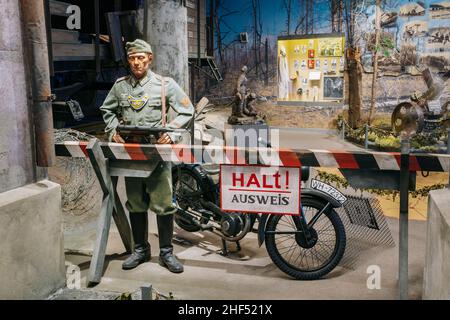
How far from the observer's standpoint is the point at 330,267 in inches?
148

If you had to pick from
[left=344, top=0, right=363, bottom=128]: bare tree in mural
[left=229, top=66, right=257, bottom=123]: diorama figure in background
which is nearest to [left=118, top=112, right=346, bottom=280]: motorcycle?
[left=229, top=66, right=257, bottom=123]: diorama figure in background

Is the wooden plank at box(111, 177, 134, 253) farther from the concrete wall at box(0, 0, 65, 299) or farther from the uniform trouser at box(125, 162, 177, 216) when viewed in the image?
the concrete wall at box(0, 0, 65, 299)

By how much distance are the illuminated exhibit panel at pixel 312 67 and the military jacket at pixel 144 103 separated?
9.95 metres

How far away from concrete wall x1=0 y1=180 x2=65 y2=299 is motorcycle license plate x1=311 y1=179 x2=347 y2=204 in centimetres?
190

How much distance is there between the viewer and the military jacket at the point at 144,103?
12.9 feet

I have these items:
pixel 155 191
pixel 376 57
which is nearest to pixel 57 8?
pixel 155 191

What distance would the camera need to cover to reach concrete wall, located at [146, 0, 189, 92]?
5.57m

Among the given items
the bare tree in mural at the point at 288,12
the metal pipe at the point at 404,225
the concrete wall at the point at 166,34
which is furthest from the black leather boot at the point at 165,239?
the bare tree in mural at the point at 288,12

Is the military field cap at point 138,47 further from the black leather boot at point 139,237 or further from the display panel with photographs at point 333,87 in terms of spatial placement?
the display panel with photographs at point 333,87

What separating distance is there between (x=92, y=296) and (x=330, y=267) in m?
1.75

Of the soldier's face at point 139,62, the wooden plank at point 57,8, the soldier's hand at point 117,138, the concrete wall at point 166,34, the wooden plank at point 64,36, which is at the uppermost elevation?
the wooden plank at point 57,8

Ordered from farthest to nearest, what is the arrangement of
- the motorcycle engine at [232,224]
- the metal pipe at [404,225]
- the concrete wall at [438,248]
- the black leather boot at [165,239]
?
the motorcycle engine at [232,224] → the black leather boot at [165,239] → the metal pipe at [404,225] → the concrete wall at [438,248]

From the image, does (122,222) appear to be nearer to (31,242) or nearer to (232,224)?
(232,224)
